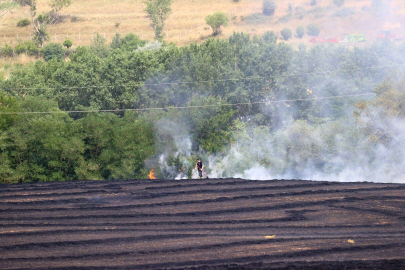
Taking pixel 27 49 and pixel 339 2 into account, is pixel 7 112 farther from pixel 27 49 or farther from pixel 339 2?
pixel 339 2

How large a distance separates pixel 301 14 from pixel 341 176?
2447 centimetres

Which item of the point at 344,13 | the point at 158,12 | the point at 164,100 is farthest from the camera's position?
the point at 158,12

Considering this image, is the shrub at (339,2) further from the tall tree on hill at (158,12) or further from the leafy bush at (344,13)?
the tall tree on hill at (158,12)

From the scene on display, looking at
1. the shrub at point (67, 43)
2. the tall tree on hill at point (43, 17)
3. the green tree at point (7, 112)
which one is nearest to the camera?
the green tree at point (7, 112)

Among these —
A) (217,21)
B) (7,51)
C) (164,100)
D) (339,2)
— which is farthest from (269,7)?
(7,51)

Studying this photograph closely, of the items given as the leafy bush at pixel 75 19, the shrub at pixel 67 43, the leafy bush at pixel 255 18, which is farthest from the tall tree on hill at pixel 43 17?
the leafy bush at pixel 255 18

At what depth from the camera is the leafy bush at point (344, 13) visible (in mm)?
33825

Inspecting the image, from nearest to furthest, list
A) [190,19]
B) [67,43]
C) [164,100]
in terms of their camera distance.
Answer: [164,100] → [67,43] → [190,19]

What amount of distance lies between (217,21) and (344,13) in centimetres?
1072

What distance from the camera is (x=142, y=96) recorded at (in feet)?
79.6

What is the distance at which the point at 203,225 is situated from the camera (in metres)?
9.59

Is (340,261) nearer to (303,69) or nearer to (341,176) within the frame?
(341,176)

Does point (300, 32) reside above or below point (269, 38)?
above

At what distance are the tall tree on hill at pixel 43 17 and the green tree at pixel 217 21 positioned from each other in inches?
557
